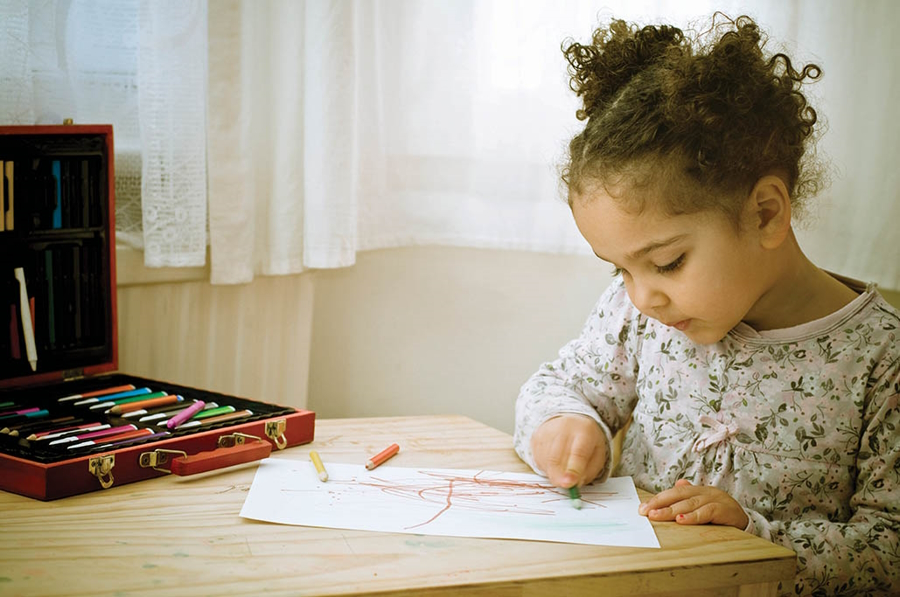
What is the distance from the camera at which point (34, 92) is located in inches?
42.2

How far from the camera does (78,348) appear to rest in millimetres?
1044

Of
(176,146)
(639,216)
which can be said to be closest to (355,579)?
(639,216)

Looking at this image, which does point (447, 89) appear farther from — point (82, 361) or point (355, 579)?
point (355, 579)

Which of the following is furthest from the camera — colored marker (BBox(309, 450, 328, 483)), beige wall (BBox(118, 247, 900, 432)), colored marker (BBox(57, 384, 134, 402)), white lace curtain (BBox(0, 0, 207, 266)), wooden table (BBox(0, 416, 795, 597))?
beige wall (BBox(118, 247, 900, 432))

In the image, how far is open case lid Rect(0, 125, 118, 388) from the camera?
0.98 m

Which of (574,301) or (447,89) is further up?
(447,89)

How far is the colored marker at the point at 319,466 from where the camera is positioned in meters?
0.85

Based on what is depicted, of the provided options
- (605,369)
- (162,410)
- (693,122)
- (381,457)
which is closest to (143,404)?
(162,410)

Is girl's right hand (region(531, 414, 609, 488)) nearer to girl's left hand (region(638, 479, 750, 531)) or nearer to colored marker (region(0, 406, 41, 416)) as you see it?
girl's left hand (region(638, 479, 750, 531))

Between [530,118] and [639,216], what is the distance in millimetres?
599

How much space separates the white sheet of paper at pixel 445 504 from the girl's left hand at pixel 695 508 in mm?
17

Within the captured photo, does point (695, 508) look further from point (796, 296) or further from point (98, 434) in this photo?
point (98, 434)

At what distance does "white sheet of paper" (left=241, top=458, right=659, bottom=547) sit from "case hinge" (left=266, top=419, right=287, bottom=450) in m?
0.03

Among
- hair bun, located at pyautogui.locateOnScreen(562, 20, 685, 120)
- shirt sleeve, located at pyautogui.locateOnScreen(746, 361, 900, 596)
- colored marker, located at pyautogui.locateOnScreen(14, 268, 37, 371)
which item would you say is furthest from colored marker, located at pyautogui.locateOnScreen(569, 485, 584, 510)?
colored marker, located at pyautogui.locateOnScreen(14, 268, 37, 371)
